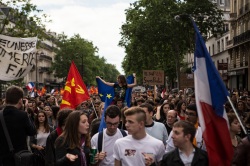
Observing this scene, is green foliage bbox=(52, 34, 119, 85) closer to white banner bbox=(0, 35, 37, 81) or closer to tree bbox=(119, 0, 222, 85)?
tree bbox=(119, 0, 222, 85)

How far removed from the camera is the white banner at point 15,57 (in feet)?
35.5

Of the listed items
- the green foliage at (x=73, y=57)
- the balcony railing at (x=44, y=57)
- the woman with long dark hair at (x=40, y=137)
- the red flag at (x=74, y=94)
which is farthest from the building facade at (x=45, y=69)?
the woman with long dark hair at (x=40, y=137)

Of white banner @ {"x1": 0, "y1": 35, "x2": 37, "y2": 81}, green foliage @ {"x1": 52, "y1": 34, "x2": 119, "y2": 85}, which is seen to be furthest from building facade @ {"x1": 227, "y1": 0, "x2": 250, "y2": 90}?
green foliage @ {"x1": 52, "y1": 34, "x2": 119, "y2": 85}

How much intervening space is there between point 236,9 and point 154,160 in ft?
162

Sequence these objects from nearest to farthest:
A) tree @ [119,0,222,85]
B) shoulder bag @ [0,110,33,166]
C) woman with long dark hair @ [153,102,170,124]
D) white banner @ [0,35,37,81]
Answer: shoulder bag @ [0,110,33,166], woman with long dark hair @ [153,102,170,124], white banner @ [0,35,37,81], tree @ [119,0,222,85]

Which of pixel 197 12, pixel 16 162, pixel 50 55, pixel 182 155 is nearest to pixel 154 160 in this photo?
pixel 182 155

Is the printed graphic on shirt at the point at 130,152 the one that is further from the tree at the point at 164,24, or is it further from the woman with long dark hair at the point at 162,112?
the tree at the point at 164,24

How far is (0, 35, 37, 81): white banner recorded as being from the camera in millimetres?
10830

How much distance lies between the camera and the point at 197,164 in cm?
504

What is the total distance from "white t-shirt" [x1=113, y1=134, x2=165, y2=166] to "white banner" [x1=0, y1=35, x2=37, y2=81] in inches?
230

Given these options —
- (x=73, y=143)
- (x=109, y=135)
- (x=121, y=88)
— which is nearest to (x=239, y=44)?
(x=121, y=88)

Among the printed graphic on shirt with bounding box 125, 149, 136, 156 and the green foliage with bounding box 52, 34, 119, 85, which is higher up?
the green foliage with bounding box 52, 34, 119, 85

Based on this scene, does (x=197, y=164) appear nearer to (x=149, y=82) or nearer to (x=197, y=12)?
(x=149, y=82)

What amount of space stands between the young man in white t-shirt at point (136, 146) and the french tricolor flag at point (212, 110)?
1.78 feet
